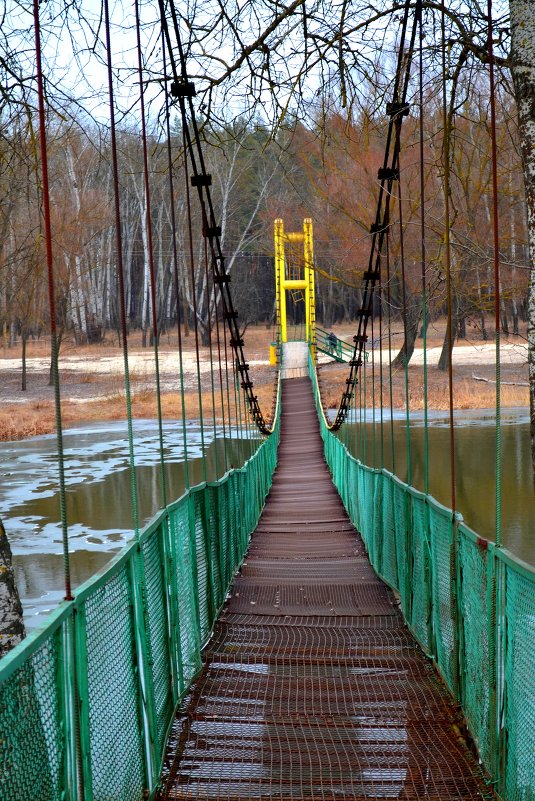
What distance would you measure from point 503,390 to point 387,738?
63.3ft

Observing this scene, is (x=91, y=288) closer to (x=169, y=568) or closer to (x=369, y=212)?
(x=369, y=212)

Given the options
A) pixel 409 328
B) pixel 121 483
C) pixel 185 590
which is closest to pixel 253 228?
pixel 121 483

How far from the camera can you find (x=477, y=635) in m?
3.02

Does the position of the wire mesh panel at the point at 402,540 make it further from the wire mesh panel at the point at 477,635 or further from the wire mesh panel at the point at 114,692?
the wire mesh panel at the point at 114,692

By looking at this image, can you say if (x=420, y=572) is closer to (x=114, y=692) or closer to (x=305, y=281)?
(x=114, y=692)

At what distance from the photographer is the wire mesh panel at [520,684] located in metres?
2.32

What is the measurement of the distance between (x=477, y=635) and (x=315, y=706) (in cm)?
84

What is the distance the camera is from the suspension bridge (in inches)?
79.5

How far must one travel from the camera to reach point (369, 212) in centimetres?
2169

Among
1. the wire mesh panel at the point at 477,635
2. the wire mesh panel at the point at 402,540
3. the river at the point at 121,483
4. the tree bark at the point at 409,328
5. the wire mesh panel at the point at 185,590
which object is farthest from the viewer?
the river at the point at 121,483

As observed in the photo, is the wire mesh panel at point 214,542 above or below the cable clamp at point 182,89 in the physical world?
below

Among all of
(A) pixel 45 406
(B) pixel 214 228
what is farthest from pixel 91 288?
(B) pixel 214 228

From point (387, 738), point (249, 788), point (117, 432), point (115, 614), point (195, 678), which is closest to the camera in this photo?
point (115, 614)

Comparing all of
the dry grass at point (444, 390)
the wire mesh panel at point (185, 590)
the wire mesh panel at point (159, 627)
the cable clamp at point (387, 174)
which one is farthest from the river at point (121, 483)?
the wire mesh panel at point (159, 627)
